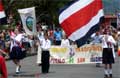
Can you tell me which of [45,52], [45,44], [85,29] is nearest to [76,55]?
[45,52]

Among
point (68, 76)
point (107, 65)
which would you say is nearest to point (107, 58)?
point (107, 65)

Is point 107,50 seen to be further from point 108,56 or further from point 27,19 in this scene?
point 27,19

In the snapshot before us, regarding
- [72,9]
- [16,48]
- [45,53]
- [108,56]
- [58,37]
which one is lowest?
[108,56]

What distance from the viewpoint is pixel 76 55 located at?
26.4 meters

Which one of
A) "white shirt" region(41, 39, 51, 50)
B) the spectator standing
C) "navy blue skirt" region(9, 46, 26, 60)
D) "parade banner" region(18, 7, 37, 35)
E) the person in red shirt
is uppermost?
the spectator standing

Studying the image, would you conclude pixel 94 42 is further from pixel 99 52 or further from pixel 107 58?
pixel 107 58

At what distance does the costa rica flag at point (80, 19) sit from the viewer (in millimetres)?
12625

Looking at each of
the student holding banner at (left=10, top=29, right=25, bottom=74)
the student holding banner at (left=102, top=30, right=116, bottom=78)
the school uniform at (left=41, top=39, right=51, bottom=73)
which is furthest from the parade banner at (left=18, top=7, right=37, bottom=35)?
the student holding banner at (left=102, top=30, right=116, bottom=78)

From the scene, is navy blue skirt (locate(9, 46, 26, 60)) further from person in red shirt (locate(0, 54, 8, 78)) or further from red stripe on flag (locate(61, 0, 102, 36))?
person in red shirt (locate(0, 54, 8, 78))

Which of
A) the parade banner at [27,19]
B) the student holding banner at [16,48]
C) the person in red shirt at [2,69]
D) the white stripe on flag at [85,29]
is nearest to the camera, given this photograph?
the person in red shirt at [2,69]

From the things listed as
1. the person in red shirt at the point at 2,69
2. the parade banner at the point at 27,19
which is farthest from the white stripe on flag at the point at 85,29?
the parade banner at the point at 27,19

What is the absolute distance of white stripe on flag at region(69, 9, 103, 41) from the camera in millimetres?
12602

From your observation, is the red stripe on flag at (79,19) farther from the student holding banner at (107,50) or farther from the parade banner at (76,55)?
the parade banner at (76,55)

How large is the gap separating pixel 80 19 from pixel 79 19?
0.08 ft
